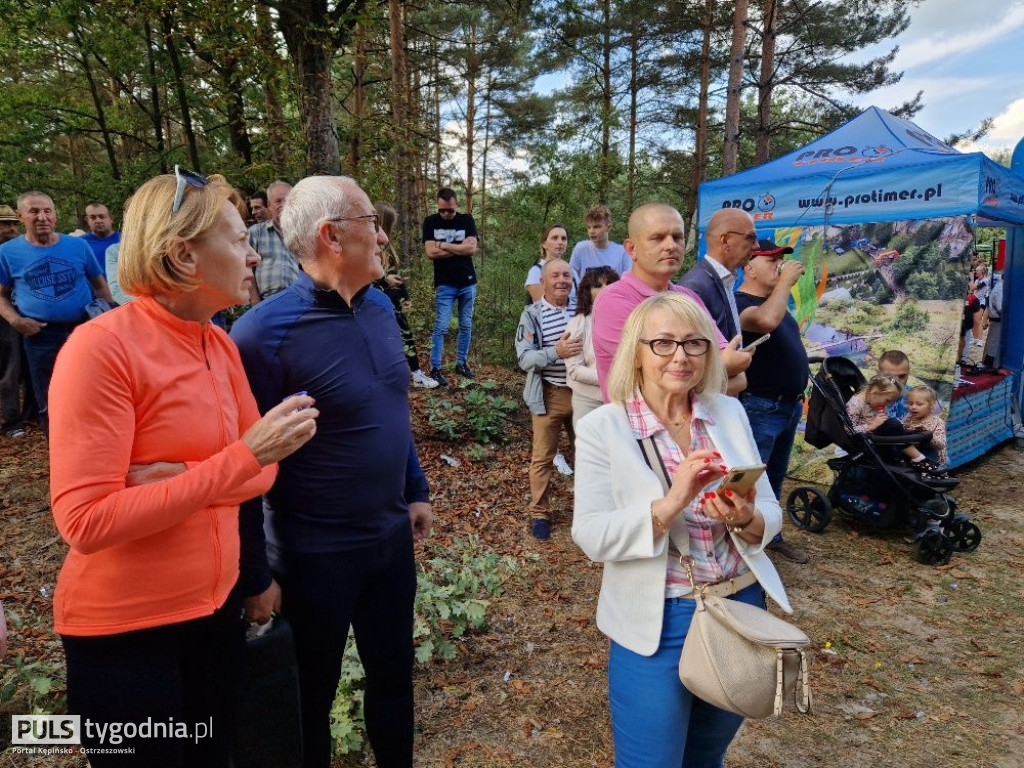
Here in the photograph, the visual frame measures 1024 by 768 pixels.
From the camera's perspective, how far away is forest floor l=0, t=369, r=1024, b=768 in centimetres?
268

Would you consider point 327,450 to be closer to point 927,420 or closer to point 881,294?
point 927,420

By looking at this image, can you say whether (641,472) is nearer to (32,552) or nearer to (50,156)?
(32,552)

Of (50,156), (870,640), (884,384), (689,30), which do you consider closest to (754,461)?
(870,640)

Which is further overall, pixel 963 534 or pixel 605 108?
pixel 605 108

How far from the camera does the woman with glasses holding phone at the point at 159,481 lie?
1.28 metres

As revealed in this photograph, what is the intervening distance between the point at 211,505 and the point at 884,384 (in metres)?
5.02

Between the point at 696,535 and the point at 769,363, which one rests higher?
the point at 769,363

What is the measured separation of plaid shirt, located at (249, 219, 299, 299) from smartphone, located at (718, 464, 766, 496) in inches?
153

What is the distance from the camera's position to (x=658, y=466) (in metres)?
1.77

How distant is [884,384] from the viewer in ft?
15.8

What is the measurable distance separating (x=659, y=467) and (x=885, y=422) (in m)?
3.97

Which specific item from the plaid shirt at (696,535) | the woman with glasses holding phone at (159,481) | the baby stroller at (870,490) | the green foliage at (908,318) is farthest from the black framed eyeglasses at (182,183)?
the green foliage at (908,318)

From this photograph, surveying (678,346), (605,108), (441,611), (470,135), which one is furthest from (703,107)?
(678,346)

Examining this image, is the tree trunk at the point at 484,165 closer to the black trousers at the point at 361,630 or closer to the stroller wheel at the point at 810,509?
the stroller wheel at the point at 810,509
